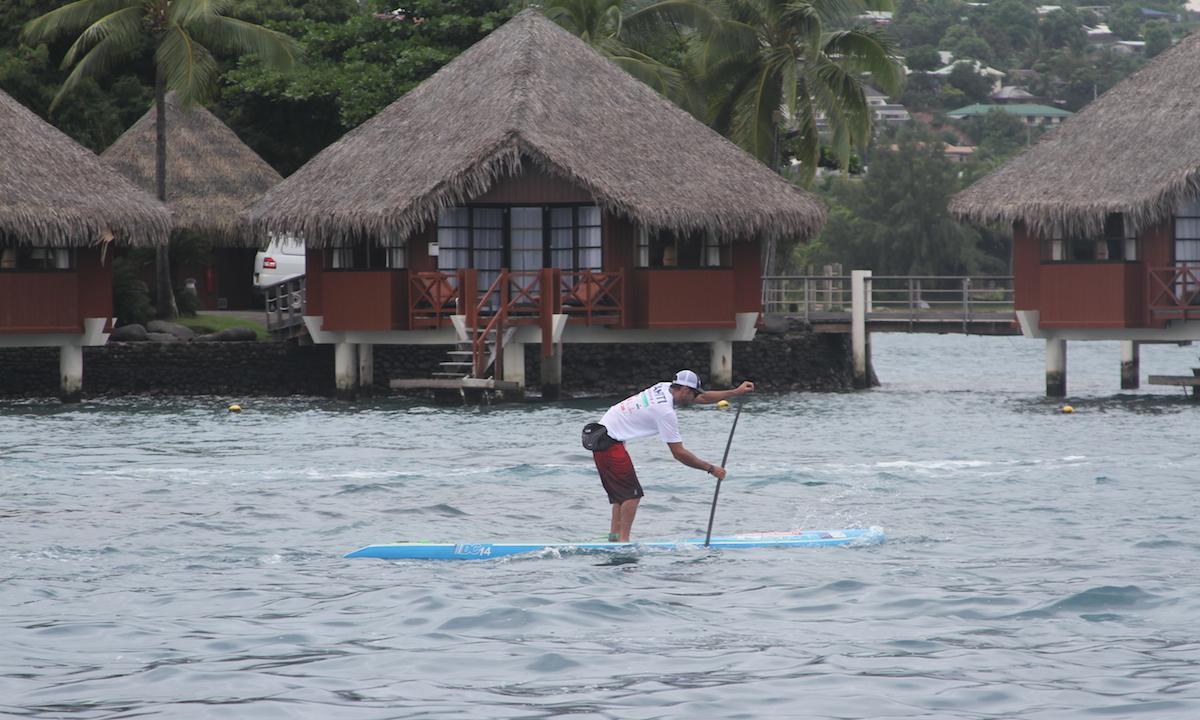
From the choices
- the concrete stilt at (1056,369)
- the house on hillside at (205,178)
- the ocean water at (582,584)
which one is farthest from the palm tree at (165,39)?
the concrete stilt at (1056,369)

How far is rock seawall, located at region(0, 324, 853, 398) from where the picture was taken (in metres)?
27.8

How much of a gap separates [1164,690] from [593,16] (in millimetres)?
27589

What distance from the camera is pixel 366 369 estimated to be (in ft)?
92.5

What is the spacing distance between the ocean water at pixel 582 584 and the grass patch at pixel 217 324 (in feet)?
29.8

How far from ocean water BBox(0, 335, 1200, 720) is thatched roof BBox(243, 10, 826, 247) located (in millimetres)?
5757

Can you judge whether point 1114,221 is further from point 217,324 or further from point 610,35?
point 217,324

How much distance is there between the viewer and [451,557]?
12148mm

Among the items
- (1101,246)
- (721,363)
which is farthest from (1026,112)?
(721,363)

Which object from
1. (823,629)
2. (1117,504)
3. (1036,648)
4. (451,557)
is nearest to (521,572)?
(451,557)

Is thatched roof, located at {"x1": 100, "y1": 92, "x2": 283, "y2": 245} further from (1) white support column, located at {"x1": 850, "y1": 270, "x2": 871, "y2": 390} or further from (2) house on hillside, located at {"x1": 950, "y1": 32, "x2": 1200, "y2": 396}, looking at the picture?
(2) house on hillside, located at {"x1": 950, "y1": 32, "x2": 1200, "y2": 396}

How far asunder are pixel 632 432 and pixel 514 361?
14244 mm

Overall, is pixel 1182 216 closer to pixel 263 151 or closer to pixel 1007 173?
pixel 1007 173

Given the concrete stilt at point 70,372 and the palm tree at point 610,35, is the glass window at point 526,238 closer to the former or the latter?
the palm tree at point 610,35

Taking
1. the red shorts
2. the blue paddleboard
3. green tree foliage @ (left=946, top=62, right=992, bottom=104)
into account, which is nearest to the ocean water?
the blue paddleboard
